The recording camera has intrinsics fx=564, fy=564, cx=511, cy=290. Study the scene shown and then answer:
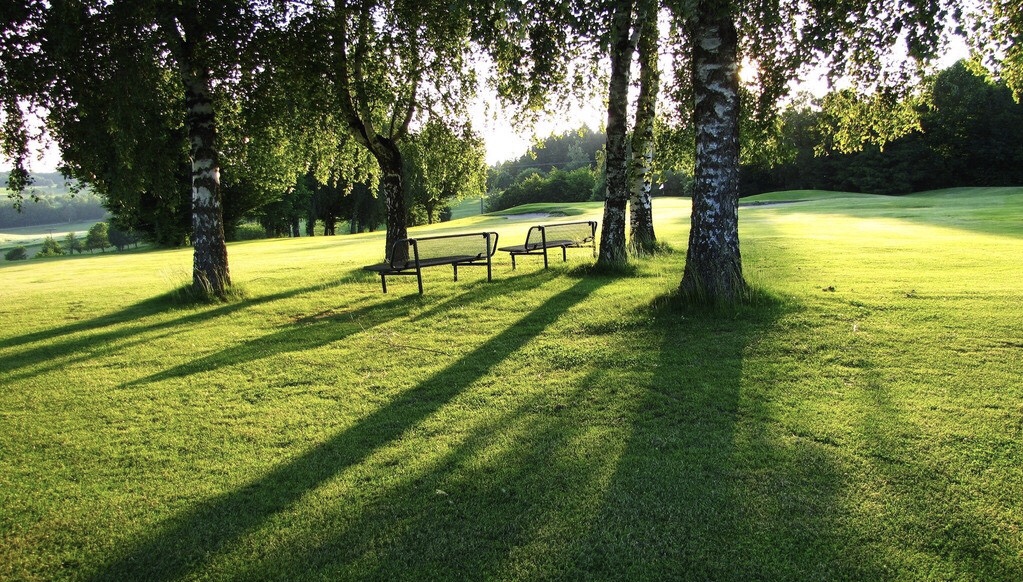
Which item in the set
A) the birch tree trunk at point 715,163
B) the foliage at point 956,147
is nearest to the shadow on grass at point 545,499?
the birch tree trunk at point 715,163

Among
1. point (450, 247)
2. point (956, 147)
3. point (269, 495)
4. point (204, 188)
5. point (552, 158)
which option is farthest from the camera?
point (552, 158)

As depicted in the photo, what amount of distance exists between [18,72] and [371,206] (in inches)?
2019

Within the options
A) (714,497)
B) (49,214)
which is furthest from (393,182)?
(49,214)

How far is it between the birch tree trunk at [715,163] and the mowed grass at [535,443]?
0.50 m

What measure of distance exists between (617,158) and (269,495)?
862 centimetres

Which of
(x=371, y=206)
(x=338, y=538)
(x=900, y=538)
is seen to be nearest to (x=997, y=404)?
(x=900, y=538)

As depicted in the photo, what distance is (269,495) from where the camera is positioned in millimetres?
3404

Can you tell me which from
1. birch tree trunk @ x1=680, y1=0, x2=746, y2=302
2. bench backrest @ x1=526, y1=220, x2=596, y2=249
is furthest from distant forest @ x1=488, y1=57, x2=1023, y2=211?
birch tree trunk @ x1=680, y1=0, x2=746, y2=302

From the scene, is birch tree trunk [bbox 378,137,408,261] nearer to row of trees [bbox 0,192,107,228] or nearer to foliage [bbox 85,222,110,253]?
foliage [bbox 85,222,110,253]

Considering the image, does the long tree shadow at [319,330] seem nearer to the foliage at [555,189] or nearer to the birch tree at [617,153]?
the birch tree at [617,153]

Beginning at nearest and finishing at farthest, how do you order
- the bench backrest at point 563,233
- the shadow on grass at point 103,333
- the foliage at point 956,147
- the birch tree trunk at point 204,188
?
the shadow on grass at point 103,333, the birch tree trunk at point 204,188, the bench backrest at point 563,233, the foliage at point 956,147

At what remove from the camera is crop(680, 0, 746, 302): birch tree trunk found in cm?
693

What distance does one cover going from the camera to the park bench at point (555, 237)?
1145 centimetres

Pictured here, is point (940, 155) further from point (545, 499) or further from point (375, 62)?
point (545, 499)
